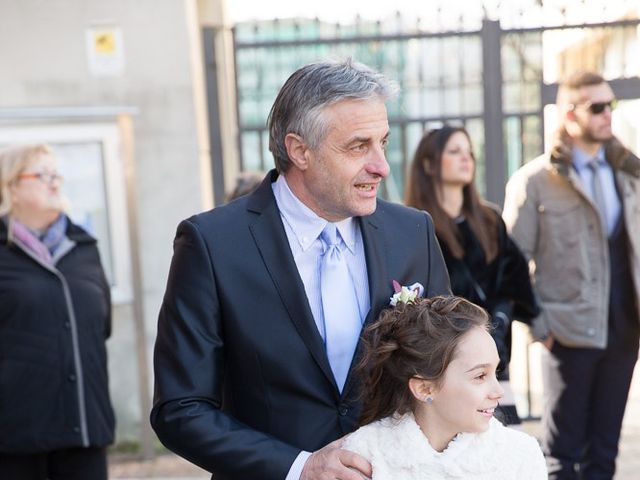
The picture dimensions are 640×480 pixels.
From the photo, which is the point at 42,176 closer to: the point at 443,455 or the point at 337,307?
the point at 337,307

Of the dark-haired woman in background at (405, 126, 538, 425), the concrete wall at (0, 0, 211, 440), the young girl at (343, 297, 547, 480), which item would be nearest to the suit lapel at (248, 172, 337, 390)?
the young girl at (343, 297, 547, 480)

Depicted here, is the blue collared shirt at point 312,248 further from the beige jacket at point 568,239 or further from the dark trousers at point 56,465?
the beige jacket at point 568,239

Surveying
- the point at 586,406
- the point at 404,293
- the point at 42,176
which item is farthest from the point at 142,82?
the point at 404,293

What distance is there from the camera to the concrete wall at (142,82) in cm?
610

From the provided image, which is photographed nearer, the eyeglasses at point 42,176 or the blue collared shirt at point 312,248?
the blue collared shirt at point 312,248

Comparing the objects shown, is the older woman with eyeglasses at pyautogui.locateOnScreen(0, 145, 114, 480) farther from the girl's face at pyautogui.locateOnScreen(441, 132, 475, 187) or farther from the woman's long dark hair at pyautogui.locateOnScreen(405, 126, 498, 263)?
the girl's face at pyautogui.locateOnScreen(441, 132, 475, 187)

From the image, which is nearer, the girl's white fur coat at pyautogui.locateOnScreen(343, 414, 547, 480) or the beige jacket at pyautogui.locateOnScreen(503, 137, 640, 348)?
the girl's white fur coat at pyautogui.locateOnScreen(343, 414, 547, 480)

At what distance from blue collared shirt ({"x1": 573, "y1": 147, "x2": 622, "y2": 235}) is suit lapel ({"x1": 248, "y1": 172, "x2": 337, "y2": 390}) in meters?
2.74

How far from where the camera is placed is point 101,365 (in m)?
4.33

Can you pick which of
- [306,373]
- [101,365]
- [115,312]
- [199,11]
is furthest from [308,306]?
[199,11]

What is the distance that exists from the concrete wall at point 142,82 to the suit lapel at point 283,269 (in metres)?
3.79

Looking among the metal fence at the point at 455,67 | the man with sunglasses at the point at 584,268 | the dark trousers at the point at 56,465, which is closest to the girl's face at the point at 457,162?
the man with sunglasses at the point at 584,268

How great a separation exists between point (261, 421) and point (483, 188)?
4.55m

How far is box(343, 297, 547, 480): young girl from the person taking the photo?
2211 millimetres
